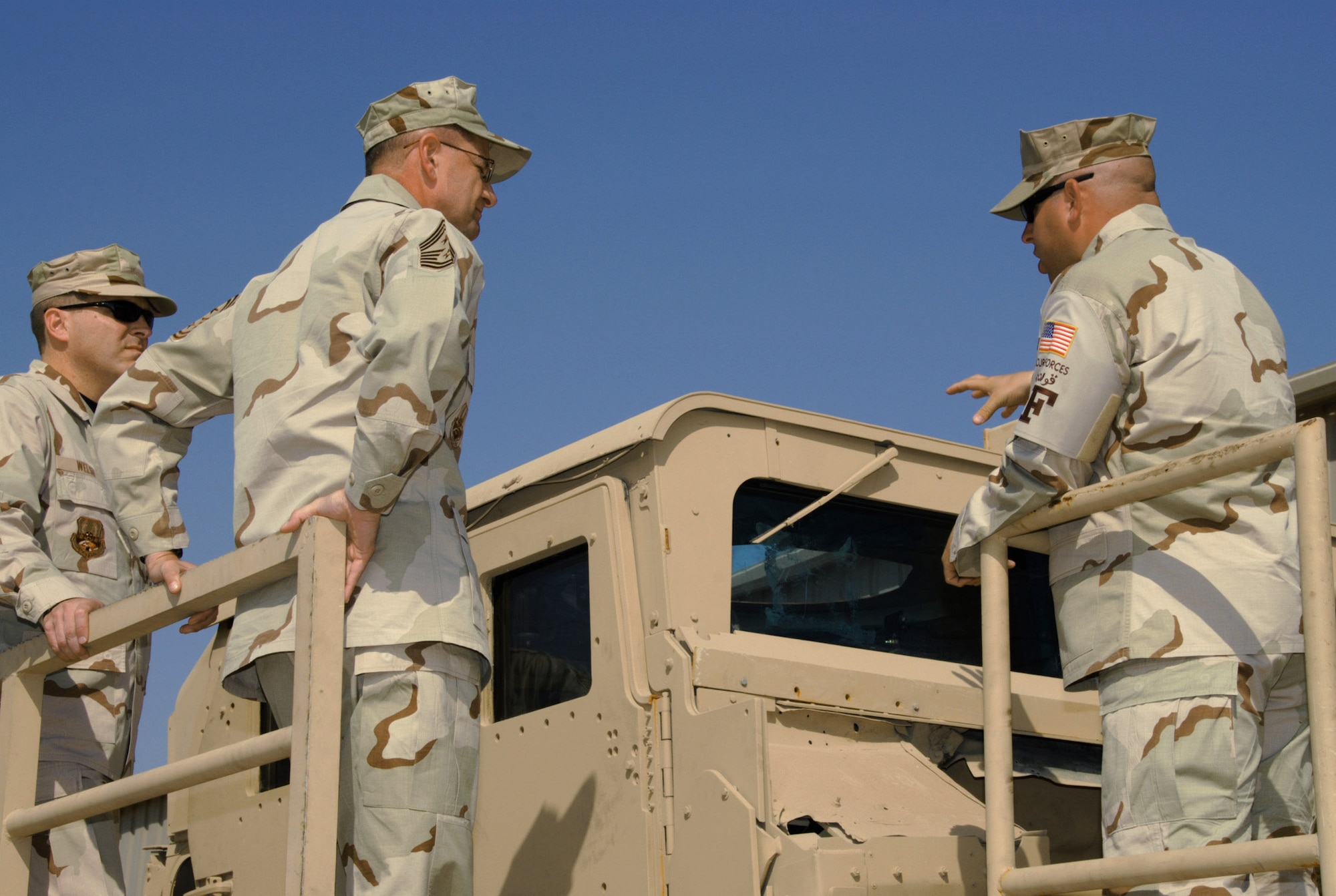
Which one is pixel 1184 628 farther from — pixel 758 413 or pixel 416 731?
pixel 758 413

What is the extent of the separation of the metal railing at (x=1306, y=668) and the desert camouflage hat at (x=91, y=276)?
7.37 ft

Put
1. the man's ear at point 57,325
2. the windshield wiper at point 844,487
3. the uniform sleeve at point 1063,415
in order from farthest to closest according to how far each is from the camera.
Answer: the windshield wiper at point 844,487 → the man's ear at point 57,325 → the uniform sleeve at point 1063,415

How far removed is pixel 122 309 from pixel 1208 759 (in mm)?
2767

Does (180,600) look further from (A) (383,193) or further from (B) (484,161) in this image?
(B) (484,161)

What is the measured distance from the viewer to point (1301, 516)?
7.73 ft

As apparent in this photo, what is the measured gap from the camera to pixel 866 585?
4340 mm

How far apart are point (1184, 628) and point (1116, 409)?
1.44 ft

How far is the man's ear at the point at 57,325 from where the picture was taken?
3.86 m

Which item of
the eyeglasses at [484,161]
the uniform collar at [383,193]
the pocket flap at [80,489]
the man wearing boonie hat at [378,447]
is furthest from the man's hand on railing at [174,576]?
the eyeglasses at [484,161]

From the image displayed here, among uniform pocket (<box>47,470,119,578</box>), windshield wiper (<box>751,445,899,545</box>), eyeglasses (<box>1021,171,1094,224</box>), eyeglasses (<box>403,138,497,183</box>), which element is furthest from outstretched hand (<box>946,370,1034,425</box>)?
uniform pocket (<box>47,470,119,578</box>)

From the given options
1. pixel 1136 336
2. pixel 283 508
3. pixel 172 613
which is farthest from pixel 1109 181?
pixel 172 613

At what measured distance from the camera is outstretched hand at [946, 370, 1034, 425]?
346 cm

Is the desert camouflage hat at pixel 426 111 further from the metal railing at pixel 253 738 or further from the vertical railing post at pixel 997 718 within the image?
the vertical railing post at pixel 997 718

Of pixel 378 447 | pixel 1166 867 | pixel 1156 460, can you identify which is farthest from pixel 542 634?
pixel 1166 867
